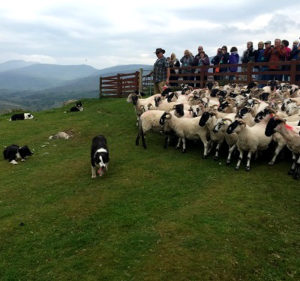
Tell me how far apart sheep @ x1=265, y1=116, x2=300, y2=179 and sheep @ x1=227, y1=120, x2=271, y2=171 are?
1.93 ft

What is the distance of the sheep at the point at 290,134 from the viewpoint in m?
9.09

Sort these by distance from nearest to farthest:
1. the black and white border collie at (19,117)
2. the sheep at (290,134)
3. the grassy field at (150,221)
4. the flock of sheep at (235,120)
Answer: the grassy field at (150,221) → the sheep at (290,134) → the flock of sheep at (235,120) → the black and white border collie at (19,117)

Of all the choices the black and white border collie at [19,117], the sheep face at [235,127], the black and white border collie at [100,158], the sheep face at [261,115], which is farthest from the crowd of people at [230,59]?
the black and white border collie at [19,117]

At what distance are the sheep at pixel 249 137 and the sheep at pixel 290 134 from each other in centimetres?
59

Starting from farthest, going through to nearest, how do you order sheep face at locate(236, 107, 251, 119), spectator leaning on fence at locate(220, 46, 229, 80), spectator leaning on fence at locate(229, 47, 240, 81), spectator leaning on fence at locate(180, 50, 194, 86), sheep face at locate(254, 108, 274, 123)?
spectator leaning on fence at locate(180, 50, 194, 86) < spectator leaning on fence at locate(220, 46, 229, 80) < spectator leaning on fence at locate(229, 47, 240, 81) < sheep face at locate(236, 107, 251, 119) < sheep face at locate(254, 108, 274, 123)

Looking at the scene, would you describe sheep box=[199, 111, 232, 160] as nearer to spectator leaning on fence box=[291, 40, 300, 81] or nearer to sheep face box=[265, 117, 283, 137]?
sheep face box=[265, 117, 283, 137]

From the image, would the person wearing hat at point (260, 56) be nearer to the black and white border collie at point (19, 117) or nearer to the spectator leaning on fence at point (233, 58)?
the spectator leaning on fence at point (233, 58)

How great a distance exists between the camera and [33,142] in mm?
16109

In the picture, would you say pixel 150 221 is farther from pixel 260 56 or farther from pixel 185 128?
pixel 260 56

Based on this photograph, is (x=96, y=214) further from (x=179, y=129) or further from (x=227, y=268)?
(x=179, y=129)

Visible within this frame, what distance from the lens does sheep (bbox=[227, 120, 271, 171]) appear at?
391 inches

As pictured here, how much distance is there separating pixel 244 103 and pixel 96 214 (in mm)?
7420

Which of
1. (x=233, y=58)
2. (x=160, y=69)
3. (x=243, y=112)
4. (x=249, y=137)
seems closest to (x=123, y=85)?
(x=160, y=69)

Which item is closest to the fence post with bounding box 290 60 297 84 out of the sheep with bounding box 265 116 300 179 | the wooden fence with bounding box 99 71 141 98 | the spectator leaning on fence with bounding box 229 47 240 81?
the spectator leaning on fence with bounding box 229 47 240 81
